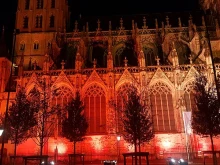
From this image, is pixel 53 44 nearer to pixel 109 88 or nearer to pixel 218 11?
pixel 109 88

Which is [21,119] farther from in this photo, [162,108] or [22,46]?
[22,46]

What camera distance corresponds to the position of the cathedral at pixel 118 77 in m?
29.4

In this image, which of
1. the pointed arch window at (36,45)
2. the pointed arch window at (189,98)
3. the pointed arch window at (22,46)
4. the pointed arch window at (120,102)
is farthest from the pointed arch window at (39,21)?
the pointed arch window at (189,98)

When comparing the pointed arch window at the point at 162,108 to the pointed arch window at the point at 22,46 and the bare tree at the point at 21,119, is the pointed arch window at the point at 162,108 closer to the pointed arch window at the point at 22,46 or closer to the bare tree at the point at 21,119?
the bare tree at the point at 21,119

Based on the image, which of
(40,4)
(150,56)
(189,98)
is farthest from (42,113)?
(40,4)

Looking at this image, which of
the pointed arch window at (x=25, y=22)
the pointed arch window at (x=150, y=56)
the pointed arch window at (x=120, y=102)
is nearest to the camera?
the pointed arch window at (x=120, y=102)

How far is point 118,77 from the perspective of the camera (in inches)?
1252

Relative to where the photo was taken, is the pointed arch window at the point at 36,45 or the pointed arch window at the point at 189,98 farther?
the pointed arch window at the point at 36,45

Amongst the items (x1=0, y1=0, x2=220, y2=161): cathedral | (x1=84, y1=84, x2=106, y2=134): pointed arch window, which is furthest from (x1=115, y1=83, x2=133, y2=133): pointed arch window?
(x1=84, y1=84, x2=106, y2=134): pointed arch window

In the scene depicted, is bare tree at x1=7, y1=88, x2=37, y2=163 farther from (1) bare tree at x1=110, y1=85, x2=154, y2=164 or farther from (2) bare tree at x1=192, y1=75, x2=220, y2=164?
(2) bare tree at x1=192, y1=75, x2=220, y2=164

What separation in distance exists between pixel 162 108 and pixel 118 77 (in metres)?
5.96

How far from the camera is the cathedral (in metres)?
29.4

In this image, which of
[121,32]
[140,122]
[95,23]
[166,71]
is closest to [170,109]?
[166,71]

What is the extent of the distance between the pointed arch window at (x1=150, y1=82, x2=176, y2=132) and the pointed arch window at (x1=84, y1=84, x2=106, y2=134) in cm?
547
